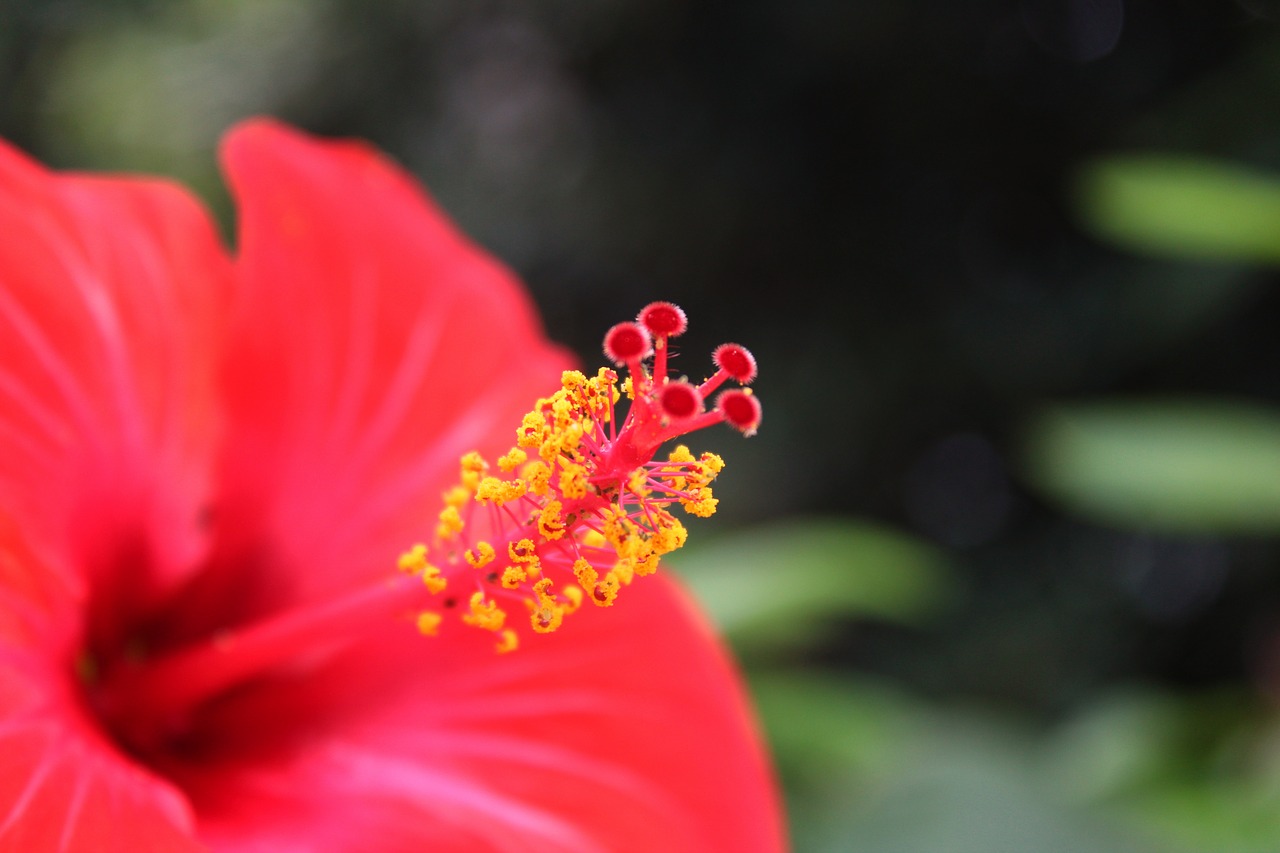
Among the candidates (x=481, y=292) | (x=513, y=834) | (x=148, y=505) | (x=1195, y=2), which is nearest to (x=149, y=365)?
(x=148, y=505)

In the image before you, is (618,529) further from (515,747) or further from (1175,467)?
(1175,467)

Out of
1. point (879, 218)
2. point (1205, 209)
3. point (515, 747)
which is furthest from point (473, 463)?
point (879, 218)

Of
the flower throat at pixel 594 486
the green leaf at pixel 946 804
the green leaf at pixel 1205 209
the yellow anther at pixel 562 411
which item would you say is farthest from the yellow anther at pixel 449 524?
the green leaf at pixel 1205 209

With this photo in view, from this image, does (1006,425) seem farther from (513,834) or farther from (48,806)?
(48,806)

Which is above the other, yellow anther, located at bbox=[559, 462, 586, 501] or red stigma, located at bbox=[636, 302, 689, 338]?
red stigma, located at bbox=[636, 302, 689, 338]

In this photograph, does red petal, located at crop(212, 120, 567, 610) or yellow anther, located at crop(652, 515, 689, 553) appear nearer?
yellow anther, located at crop(652, 515, 689, 553)

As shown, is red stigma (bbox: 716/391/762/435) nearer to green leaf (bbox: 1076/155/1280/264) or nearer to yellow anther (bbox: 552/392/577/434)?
yellow anther (bbox: 552/392/577/434)

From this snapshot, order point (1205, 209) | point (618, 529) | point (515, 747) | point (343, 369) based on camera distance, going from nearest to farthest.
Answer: point (618, 529) → point (515, 747) → point (343, 369) → point (1205, 209)

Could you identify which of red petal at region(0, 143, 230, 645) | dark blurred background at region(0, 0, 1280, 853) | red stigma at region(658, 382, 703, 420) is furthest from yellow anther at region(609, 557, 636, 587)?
dark blurred background at region(0, 0, 1280, 853)
